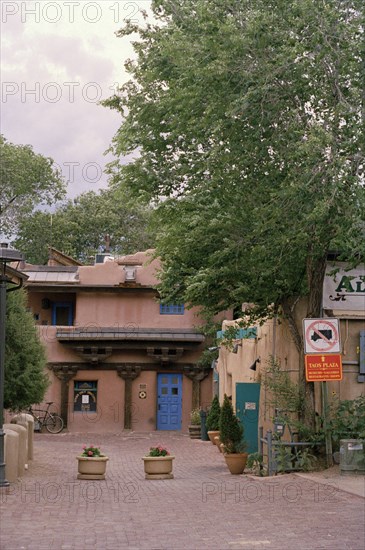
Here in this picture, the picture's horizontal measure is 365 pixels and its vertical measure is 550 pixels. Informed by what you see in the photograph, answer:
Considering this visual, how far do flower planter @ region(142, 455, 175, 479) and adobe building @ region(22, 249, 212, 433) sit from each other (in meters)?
18.3

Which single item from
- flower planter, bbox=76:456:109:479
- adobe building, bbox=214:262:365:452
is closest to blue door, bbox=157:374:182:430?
adobe building, bbox=214:262:365:452

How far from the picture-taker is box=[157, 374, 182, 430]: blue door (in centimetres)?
3688

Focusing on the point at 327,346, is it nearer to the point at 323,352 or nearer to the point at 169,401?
the point at 323,352

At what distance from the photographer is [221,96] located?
1592cm

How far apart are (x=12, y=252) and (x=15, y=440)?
3567 mm

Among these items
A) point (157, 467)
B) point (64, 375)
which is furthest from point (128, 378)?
point (157, 467)

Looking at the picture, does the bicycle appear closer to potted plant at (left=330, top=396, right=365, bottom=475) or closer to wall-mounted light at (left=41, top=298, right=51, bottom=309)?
wall-mounted light at (left=41, top=298, right=51, bottom=309)

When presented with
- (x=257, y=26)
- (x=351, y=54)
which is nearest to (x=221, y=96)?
(x=257, y=26)

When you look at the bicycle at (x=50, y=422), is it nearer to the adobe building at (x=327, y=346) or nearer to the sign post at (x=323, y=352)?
the adobe building at (x=327, y=346)

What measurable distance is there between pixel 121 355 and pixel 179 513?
25.1m

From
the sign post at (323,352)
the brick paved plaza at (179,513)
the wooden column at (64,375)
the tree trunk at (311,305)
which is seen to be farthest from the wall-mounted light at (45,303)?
the sign post at (323,352)

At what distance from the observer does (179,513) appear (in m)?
12.0

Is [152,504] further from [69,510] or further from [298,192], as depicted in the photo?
[298,192]

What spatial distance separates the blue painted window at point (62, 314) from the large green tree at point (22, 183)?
59.5ft
